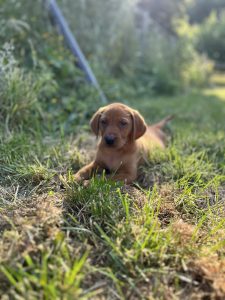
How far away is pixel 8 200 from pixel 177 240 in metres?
1.16

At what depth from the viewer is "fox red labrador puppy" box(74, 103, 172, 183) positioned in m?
2.95

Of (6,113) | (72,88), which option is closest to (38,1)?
(72,88)

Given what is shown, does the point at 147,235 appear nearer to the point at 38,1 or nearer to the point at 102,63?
the point at 38,1

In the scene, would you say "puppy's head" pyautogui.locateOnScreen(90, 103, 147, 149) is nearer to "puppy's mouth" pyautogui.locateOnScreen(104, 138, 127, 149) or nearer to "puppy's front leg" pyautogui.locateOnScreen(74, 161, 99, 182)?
"puppy's mouth" pyautogui.locateOnScreen(104, 138, 127, 149)

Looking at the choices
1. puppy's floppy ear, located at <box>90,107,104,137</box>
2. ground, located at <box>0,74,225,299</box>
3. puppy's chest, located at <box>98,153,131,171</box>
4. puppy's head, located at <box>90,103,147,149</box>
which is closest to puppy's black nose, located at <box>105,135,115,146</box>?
puppy's head, located at <box>90,103,147,149</box>

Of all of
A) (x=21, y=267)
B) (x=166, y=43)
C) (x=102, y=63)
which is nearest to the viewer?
(x=21, y=267)

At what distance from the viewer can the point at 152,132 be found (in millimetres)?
3980

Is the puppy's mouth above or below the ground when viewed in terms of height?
above

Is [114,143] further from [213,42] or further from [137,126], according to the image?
[213,42]

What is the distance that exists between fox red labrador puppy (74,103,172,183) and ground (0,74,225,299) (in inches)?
11.8

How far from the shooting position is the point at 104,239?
75.5 inches

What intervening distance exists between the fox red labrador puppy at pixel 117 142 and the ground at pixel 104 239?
300 mm

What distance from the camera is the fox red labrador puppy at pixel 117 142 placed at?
2.95m

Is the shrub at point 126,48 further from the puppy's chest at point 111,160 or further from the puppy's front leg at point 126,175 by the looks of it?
the puppy's front leg at point 126,175
